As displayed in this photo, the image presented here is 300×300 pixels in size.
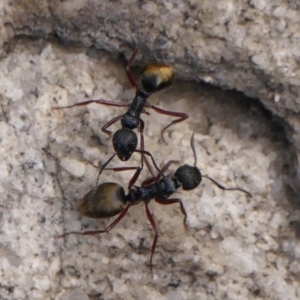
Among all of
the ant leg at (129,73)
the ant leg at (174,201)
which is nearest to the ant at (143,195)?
the ant leg at (174,201)

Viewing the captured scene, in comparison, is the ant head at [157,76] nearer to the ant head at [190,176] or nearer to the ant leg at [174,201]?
the ant head at [190,176]

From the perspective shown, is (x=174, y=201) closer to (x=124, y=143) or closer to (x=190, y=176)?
(x=190, y=176)

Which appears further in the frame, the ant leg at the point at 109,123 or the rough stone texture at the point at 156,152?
the ant leg at the point at 109,123

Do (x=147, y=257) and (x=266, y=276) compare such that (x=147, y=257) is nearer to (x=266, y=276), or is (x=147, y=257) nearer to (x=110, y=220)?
(x=110, y=220)

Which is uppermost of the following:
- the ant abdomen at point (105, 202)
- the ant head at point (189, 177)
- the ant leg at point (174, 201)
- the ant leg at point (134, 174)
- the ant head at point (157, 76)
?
the ant head at point (157, 76)

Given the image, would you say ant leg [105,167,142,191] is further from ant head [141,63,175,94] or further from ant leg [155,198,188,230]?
ant head [141,63,175,94]

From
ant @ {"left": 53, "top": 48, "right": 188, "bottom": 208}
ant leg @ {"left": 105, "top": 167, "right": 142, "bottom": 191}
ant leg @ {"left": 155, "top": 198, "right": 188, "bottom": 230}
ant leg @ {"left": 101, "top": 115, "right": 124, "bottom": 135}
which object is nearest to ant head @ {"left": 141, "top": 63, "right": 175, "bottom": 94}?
ant @ {"left": 53, "top": 48, "right": 188, "bottom": 208}

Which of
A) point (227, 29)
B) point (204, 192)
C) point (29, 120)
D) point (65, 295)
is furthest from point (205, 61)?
point (65, 295)

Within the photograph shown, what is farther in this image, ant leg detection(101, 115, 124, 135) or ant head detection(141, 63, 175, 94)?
ant leg detection(101, 115, 124, 135)
